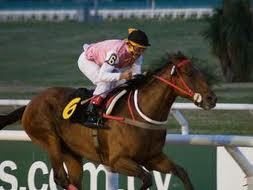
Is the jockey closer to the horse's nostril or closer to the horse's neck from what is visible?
the horse's neck

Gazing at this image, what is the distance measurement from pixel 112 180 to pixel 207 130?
5.12 metres

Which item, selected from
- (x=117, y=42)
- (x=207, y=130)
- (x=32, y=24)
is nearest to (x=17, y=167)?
(x=117, y=42)

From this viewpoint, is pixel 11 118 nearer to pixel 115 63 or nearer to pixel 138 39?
pixel 115 63

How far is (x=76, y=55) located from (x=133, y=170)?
20730mm

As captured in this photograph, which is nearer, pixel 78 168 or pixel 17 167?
pixel 78 168

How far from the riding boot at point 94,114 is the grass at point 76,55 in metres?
4.36

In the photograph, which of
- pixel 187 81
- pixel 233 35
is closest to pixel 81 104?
pixel 187 81

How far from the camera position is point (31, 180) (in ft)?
27.0

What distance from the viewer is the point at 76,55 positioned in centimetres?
2734

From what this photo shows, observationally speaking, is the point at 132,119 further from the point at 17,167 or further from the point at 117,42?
the point at 17,167

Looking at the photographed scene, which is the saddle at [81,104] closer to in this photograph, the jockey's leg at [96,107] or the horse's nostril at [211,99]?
the jockey's leg at [96,107]

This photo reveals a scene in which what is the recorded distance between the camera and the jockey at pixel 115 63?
22.9 ft

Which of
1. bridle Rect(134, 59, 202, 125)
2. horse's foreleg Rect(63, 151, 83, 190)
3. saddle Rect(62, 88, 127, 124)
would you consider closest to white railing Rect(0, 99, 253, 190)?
horse's foreleg Rect(63, 151, 83, 190)

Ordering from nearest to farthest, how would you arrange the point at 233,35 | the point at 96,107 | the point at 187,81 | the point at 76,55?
the point at 187,81, the point at 96,107, the point at 233,35, the point at 76,55
